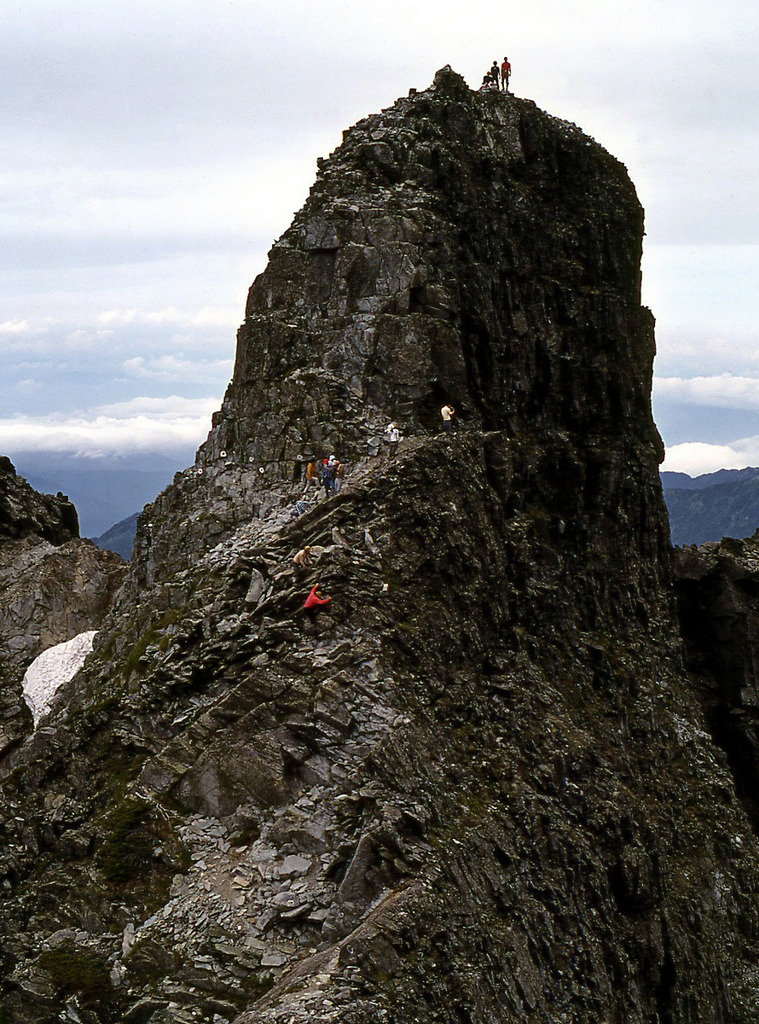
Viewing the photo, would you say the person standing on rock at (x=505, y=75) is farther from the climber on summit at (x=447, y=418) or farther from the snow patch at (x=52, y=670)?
the snow patch at (x=52, y=670)

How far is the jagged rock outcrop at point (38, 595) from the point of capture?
76250 mm

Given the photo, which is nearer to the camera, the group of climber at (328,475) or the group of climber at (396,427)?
the group of climber at (328,475)

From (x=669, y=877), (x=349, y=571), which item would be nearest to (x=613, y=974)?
(x=669, y=877)

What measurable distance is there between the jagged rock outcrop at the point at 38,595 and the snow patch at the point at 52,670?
84 cm

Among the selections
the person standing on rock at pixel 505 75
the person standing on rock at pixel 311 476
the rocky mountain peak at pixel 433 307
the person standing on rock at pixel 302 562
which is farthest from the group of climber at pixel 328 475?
the person standing on rock at pixel 505 75

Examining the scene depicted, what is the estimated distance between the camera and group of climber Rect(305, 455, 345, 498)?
55.5 m

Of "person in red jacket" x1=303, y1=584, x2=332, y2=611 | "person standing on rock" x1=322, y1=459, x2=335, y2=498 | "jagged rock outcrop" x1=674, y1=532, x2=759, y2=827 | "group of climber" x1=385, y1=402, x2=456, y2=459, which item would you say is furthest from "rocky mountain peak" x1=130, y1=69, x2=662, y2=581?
"jagged rock outcrop" x1=674, y1=532, x2=759, y2=827

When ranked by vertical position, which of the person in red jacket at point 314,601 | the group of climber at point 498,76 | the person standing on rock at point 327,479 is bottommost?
the person in red jacket at point 314,601

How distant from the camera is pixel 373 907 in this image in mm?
43594

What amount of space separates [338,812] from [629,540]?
120 feet

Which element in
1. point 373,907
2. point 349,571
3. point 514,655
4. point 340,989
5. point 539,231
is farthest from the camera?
point 539,231

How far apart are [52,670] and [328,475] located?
26.0 metres

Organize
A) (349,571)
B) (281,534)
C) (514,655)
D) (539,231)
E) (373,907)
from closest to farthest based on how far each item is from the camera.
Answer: (373,907)
(349,571)
(281,534)
(514,655)
(539,231)

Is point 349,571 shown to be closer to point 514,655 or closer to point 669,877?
point 514,655
